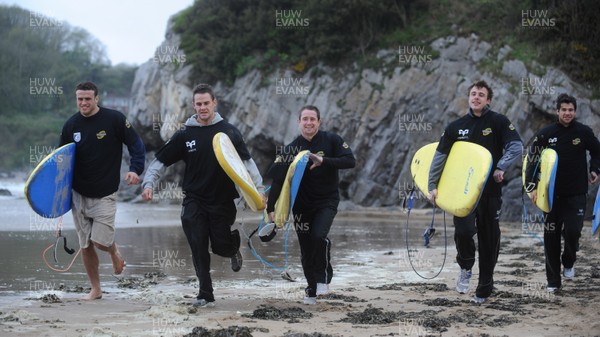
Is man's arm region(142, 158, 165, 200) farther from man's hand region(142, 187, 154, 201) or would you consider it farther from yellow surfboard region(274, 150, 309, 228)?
Answer: yellow surfboard region(274, 150, 309, 228)

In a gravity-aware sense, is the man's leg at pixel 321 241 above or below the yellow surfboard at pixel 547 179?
below

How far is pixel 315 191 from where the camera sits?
734 centimetres

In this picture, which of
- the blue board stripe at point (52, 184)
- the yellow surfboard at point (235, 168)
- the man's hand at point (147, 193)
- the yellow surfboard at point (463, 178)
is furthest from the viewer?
the blue board stripe at point (52, 184)

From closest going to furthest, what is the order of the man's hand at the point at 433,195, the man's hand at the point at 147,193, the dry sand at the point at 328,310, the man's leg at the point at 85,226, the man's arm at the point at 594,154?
the dry sand at the point at 328,310 < the man's hand at the point at 147,193 < the man's leg at the point at 85,226 < the man's hand at the point at 433,195 < the man's arm at the point at 594,154

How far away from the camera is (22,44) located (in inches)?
3312

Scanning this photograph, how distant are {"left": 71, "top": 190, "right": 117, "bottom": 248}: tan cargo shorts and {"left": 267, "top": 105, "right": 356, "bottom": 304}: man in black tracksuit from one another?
1484 millimetres

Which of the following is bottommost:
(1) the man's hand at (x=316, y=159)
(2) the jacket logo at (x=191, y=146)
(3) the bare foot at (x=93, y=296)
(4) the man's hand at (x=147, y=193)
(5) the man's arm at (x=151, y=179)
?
(3) the bare foot at (x=93, y=296)

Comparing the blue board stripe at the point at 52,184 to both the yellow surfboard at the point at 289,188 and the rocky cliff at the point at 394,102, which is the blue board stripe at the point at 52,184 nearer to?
the yellow surfboard at the point at 289,188

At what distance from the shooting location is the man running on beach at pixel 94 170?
7.25m

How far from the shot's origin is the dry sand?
221 inches

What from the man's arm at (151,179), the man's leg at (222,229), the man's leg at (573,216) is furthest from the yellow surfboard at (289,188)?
the man's leg at (573,216)

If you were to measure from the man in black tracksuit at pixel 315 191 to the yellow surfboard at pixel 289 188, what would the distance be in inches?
2.4

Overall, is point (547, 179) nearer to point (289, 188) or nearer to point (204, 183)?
point (289, 188)

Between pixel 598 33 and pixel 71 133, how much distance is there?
20.5 metres
